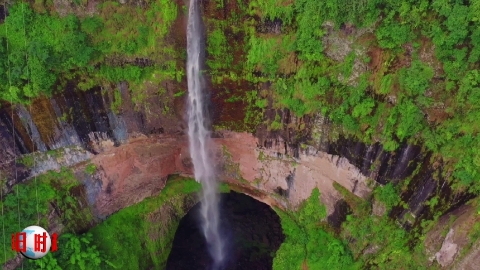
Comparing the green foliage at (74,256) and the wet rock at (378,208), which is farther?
the green foliage at (74,256)

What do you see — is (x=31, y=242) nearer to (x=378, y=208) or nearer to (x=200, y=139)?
(x=200, y=139)

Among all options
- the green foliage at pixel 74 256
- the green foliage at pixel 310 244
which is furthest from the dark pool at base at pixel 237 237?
the green foliage at pixel 74 256

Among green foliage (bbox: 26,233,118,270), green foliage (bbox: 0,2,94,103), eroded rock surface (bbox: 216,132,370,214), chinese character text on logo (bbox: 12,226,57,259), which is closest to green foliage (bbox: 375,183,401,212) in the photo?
eroded rock surface (bbox: 216,132,370,214)

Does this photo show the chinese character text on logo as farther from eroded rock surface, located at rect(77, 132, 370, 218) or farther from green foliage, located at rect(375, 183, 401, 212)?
green foliage, located at rect(375, 183, 401, 212)

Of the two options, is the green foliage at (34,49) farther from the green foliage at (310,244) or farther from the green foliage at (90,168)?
the green foliage at (310,244)

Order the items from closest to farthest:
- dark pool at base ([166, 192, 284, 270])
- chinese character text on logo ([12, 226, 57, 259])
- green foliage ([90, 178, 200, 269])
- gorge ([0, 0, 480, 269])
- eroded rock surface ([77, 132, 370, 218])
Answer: gorge ([0, 0, 480, 269]) → chinese character text on logo ([12, 226, 57, 259]) → eroded rock surface ([77, 132, 370, 218]) → green foliage ([90, 178, 200, 269]) → dark pool at base ([166, 192, 284, 270])

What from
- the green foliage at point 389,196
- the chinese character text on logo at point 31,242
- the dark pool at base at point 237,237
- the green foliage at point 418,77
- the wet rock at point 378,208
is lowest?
the dark pool at base at point 237,237

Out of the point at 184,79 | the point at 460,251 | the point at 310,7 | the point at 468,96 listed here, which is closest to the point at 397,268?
the point at 460,251
